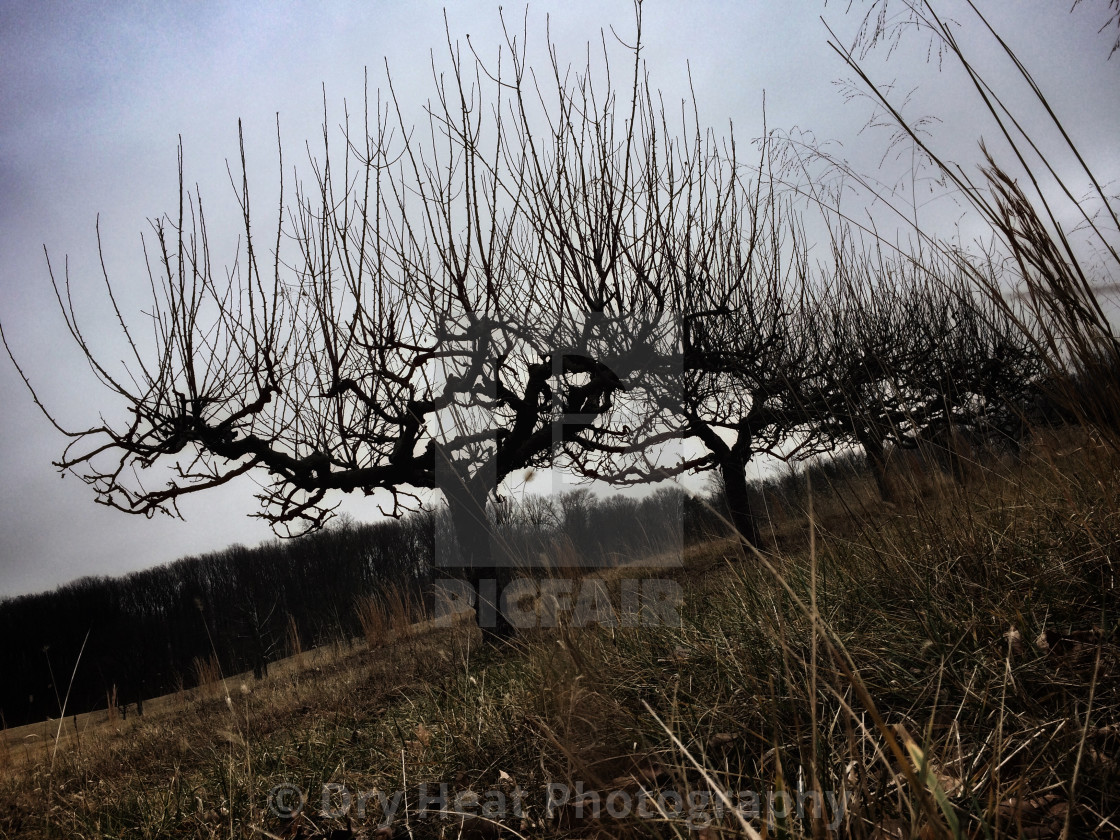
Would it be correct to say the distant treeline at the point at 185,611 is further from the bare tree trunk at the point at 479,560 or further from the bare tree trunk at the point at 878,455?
the bare tree trunk at the point at 878,455

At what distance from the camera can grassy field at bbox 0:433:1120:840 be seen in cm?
95

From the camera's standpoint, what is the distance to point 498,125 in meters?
4.47

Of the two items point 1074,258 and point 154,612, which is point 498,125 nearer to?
point 1074,258

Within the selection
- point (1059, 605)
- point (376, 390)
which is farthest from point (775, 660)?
point (376, 390)

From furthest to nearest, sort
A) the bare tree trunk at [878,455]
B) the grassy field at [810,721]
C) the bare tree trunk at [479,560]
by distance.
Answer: the bare tree trunk at [479,560], the bare tree trunk at [878,455], the grassy field at [810,721]

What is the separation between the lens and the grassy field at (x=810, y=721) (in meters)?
0.95

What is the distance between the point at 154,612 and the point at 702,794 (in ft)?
107
